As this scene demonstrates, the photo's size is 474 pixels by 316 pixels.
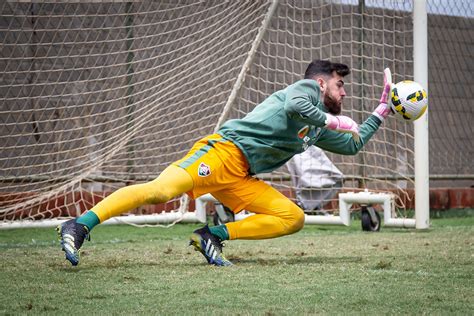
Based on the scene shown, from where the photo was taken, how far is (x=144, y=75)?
25.0 feet

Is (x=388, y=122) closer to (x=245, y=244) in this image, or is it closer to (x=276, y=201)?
(x=245, y=244)

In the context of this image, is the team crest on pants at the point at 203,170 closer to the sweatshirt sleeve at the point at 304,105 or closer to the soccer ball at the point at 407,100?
the sweatshirt sleeve at the point at 304,105

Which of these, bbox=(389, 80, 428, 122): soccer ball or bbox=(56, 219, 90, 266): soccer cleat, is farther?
bbox=(389, 80, 428, 122): soccer ball

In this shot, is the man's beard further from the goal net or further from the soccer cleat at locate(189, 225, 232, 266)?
the goal net

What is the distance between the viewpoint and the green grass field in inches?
130

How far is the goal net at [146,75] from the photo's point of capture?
7066 mm

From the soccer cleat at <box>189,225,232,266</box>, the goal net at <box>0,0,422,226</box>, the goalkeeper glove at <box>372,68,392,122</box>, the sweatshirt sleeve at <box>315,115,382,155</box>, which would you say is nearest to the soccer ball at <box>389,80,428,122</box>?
the goalkeeper glove at <box>372,68,392,122</box>

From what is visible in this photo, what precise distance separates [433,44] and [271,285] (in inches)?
264

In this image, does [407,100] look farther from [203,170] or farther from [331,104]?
[203,170]

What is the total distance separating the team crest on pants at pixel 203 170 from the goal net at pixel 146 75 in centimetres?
240

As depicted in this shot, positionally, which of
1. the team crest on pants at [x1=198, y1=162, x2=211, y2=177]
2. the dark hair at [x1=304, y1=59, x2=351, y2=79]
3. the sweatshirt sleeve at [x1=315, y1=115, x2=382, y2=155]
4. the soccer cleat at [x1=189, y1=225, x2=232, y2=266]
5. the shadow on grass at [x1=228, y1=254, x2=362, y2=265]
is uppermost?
the dark hair at [x1=304, y1=59, x2=351, y2=79]

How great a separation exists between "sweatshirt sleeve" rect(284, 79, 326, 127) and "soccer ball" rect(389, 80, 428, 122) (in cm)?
51

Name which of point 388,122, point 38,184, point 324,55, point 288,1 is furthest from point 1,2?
point 388,122

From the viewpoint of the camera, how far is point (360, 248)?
559 cm
